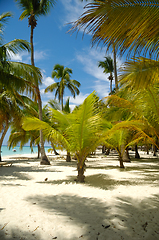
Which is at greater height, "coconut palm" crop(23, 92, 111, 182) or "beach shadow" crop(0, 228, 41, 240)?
"coconut palm" crop(23, 92, 111, 182)

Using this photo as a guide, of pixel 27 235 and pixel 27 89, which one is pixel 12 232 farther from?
pixel 27 89

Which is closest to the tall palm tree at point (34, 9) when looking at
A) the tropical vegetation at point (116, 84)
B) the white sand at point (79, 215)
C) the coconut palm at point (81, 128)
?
the tropical vegetation at point (116, 84)

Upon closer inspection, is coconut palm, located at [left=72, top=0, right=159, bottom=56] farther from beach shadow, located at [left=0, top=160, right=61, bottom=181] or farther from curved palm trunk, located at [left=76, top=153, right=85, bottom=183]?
beach shadow, located at [left=0, top=160, right=61, bottom=181]

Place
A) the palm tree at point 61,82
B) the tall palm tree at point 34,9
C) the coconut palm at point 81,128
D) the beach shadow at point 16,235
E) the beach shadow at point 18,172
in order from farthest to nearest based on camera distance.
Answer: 1. the palm tree at point 61,82
2. the tall palm tree at point 34,9
3. the beach shadow at point 18,172
4. the coconut palm at point 81,128
5. the beach shadow at point 16,235

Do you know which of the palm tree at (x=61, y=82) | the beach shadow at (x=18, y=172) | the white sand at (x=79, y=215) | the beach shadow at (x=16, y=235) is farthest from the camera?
the palm tree at (x=61, y=82)

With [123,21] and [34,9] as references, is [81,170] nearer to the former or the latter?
[123,21]

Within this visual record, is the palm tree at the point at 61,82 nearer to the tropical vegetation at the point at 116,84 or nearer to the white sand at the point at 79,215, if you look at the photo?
the tropical vegetation at the point at 116,84

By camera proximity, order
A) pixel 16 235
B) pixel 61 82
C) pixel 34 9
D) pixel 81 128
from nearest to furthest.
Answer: pixel 16 235, pixel 81 128, pixel 34 9, pixel 61 82

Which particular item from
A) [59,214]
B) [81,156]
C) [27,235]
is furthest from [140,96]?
[27,235]

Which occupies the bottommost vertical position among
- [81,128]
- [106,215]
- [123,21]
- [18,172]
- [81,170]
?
[18,172]

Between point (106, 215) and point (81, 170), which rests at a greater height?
point (81, 170)

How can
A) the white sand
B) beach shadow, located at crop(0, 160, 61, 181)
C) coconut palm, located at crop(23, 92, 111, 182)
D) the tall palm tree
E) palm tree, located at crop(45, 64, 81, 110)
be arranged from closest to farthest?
the white sand
coconut palm, located at crop(23, 92, 111, 182)
beach shadow, located at crop(0, 160, 61, 181)
the tall palm tree
palm tree, located at crop(45, 64, 81, 110)

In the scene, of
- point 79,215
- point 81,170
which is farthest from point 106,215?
point 81,170

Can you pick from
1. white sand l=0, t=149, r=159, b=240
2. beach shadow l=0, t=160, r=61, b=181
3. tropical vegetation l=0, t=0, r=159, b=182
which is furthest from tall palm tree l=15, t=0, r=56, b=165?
white sand l=0, t=149, r=159, b=240
